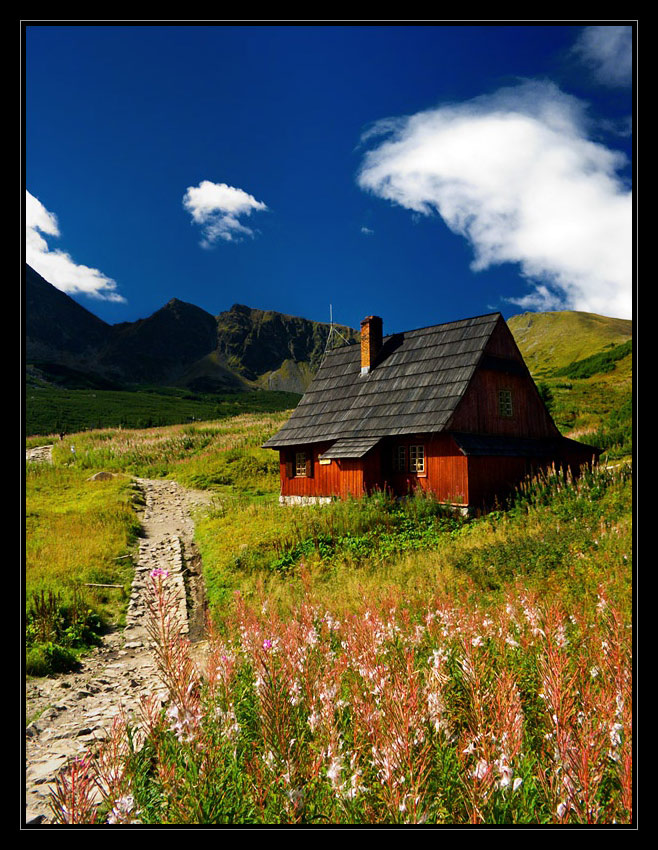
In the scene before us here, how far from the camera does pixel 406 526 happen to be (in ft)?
51.8

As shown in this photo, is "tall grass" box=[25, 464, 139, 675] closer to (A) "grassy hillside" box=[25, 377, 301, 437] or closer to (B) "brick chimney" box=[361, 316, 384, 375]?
(B) "brick chimney" box=[361, 316, 384, 375]

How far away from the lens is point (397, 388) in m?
21.8

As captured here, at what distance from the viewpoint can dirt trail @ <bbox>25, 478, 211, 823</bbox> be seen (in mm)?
4568

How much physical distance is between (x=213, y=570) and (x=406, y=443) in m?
10.3

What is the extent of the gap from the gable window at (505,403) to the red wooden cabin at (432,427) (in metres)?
0.04

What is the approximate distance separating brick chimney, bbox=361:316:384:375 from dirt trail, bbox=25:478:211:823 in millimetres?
13906

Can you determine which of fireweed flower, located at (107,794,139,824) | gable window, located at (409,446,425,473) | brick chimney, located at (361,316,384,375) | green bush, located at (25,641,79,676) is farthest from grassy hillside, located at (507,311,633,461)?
brick chimney, located at (361,316,384,375)

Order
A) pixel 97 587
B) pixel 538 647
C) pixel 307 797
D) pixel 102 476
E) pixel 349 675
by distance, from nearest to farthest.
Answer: pixel 307 797, pixel 349 675, pixel 538 647, pixel 97 587, pixel 102 476

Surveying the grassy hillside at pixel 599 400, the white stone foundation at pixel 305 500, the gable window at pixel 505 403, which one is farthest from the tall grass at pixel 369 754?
the gable window at pixel 505 403

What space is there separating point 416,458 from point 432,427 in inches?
70.7

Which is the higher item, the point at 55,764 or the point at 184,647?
the point at 184,647

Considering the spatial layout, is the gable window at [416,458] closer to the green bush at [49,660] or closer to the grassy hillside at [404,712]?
the grassy hillside at [404,712]

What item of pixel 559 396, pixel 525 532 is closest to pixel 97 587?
pixel 525 532
